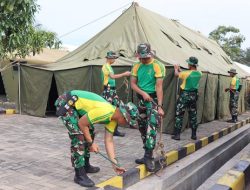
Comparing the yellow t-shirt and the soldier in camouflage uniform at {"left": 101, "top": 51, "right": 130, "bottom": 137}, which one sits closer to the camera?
the yellow t-shirt

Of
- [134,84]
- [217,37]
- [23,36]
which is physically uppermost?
[217,37]

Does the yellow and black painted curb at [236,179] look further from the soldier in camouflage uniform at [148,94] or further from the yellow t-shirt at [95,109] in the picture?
the yellow t-shirt at [95,109]

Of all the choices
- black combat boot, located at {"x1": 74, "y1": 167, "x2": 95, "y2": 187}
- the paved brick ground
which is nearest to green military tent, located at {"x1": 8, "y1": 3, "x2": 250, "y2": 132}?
the paved brick ground

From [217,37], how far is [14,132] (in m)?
38.3

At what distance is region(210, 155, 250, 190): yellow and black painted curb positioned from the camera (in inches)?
174

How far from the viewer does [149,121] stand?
5074 millimetres

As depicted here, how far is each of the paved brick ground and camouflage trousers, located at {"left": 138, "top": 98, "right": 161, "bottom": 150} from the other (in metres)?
0.59

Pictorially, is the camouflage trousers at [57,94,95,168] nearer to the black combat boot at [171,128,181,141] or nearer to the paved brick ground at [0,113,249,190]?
the paved brick ground at [0,113,249,190]

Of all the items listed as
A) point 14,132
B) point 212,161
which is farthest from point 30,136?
point 212,161

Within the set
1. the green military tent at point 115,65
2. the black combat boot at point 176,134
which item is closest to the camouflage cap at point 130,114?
the black combat boot at point 176,134

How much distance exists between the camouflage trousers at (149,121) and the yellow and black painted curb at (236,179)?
1.04m

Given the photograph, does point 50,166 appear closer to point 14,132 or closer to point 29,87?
point 14,132

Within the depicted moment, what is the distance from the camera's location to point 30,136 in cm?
738

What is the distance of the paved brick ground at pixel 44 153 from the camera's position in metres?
4.50
